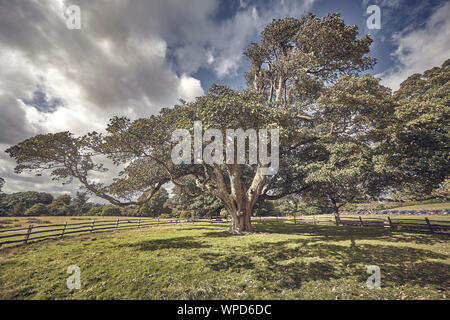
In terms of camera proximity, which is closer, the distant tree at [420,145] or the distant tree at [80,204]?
the distant tree at [420,145]

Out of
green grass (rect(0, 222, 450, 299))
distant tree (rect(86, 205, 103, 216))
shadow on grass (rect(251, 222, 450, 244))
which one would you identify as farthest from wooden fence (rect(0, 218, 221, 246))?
distant tree (rect(86, 205, 103, 216))

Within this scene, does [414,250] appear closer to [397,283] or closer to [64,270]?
[397,283]

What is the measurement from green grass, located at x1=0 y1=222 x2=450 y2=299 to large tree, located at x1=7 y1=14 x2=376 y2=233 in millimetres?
4996

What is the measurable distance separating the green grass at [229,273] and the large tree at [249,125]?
5.00 meters

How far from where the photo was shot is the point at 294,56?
1466 cm

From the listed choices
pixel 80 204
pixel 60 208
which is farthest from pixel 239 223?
pixel 80 204

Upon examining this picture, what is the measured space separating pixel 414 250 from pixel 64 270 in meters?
19.7

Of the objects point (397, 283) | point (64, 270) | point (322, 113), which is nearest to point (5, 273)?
point (64, 270)

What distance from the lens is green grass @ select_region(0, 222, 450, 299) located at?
5539mm

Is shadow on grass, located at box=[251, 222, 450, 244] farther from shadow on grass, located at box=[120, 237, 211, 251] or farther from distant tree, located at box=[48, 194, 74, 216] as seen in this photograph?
distant tree, located at box=[48, 194, 74, 216]

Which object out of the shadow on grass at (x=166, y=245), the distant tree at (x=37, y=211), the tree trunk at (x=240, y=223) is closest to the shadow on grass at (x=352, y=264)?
the shadow on grass at (x=166, y=245)

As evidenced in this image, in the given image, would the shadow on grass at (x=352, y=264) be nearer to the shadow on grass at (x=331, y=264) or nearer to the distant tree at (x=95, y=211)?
the shadow on grass at (x=331, y=264)

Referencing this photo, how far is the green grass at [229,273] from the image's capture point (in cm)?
554

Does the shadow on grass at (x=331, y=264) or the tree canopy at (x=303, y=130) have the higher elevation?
the tree canopy at (x=303, y=130)
